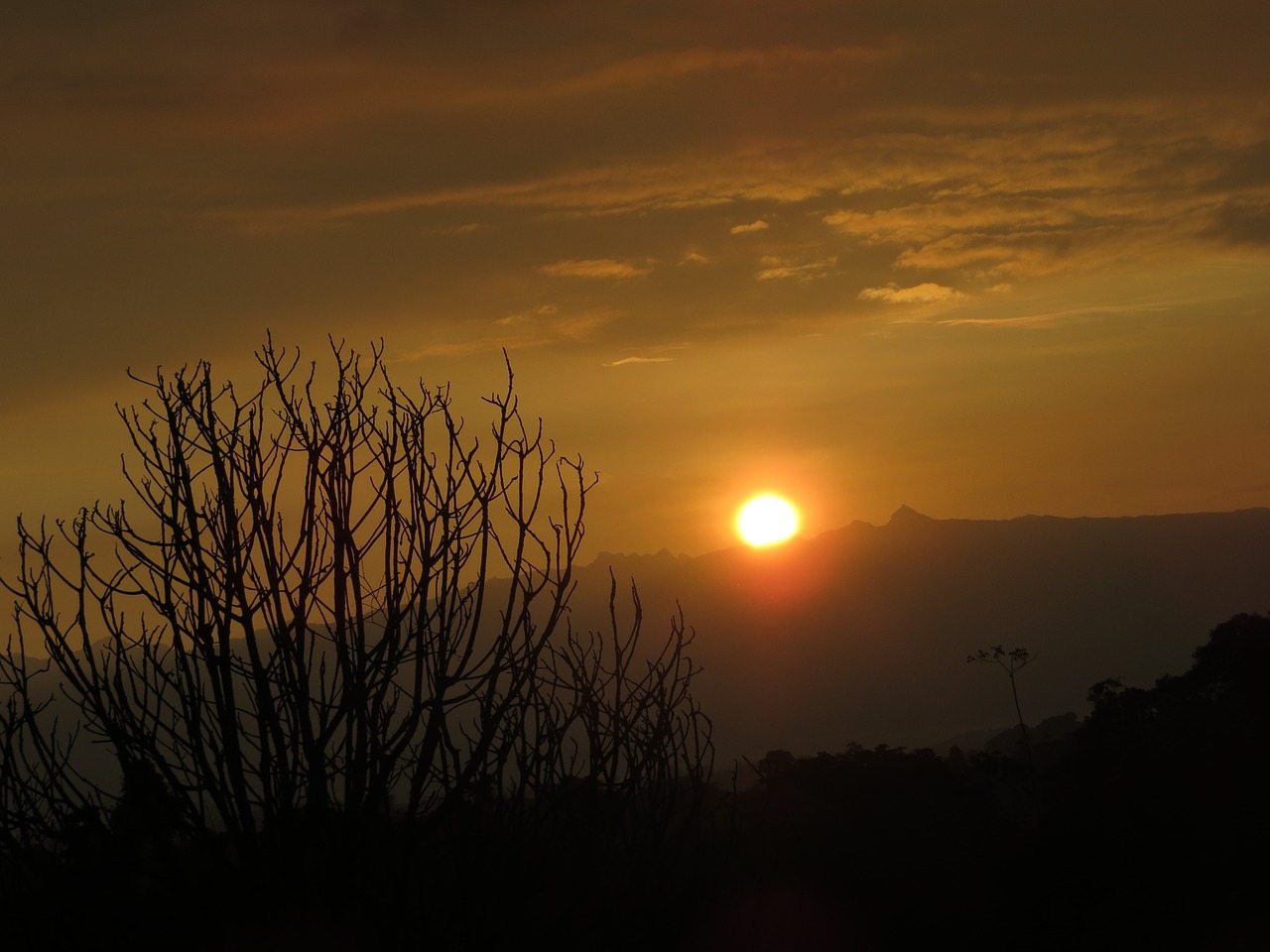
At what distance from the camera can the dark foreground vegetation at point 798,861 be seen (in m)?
5.14

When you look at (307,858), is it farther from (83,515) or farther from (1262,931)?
(1262,931)

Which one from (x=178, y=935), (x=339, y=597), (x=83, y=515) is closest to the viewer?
(x=178, y=935)

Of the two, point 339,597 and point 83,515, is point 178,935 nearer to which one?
point 339,597

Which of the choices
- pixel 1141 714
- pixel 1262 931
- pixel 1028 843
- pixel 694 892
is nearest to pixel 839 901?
pixel 1028 843

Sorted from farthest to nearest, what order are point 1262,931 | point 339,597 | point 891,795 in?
1. point 891,795
2. point 1262,931
3. point 339,597

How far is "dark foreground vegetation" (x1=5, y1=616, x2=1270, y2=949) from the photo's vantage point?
5141 millimetres

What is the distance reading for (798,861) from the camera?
14695 millimetres

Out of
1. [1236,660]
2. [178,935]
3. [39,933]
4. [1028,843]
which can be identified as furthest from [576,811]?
[1236,660]

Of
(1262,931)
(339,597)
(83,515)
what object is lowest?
(1262,931)

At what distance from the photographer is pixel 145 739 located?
5.25 metres

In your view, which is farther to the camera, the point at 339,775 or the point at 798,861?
the point at 798,861

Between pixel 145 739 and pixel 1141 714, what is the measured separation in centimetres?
4656

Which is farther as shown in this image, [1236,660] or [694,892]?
[1236,660]

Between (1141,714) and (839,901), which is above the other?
(1141,714)
